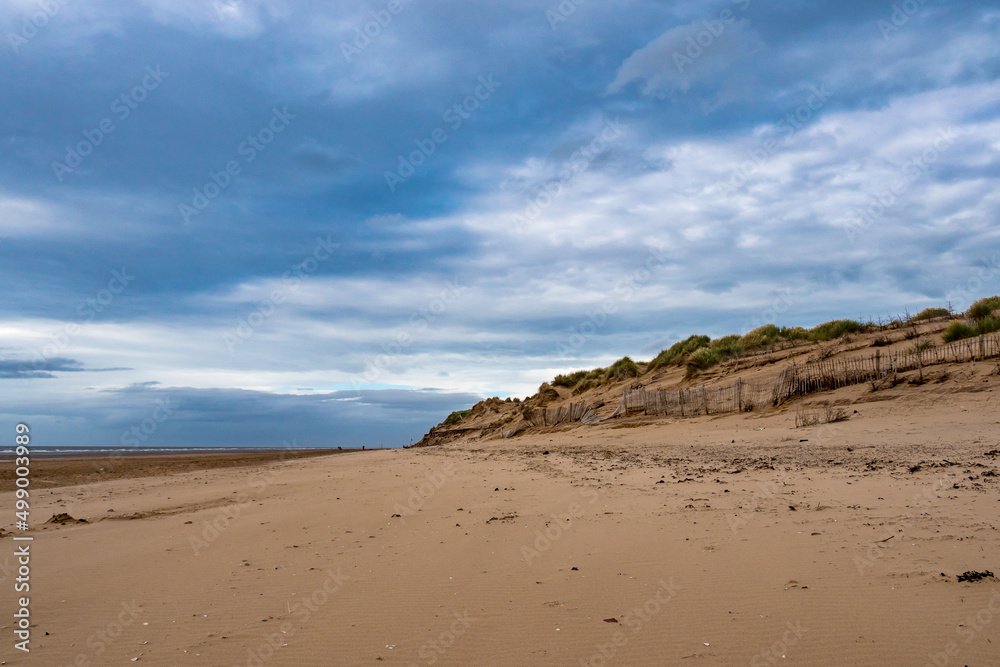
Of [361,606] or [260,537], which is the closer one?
[361,606]

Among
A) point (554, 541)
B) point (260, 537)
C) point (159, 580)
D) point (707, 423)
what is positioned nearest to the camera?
point (159, 580)

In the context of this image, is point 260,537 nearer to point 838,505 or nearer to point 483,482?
point 483,482

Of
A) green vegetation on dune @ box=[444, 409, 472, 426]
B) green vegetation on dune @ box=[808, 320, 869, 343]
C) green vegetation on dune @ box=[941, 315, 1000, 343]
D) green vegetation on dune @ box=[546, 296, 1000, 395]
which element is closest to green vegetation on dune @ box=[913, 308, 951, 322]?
green vegetation on dune @ box=[546, 296, 1000, 395]

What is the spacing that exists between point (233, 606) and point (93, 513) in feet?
22.0

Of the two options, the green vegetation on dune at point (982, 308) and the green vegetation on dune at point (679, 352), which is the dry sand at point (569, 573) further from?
the green vegetation on dune at point (679, 352)

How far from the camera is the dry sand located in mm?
3357

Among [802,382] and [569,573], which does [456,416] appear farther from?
[569,573]

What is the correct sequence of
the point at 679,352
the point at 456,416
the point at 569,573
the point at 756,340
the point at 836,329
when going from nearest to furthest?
the point at 569,573 → the point at 836,329 → the point at 756,340 → the point at 679,352 → the point at 456,416

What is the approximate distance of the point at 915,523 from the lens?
15.7ft

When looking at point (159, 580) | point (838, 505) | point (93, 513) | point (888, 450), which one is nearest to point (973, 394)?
point (888, 450)

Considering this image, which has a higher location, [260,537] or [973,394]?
[973,394]

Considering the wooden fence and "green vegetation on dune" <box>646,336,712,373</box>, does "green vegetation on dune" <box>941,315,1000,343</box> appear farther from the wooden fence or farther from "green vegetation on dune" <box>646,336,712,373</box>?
"green vegetation on dune" <box>646,336,712,373</box>

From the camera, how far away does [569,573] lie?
4.52 meters

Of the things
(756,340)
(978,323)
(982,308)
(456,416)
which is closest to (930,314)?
(982,308)
